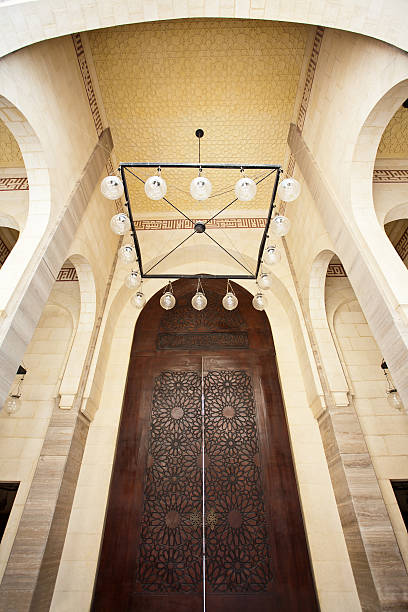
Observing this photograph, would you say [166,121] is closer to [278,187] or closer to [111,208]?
[111,208]

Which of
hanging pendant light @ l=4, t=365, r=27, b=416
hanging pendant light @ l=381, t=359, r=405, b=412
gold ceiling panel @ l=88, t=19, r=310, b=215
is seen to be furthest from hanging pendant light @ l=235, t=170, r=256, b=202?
hanging pendant light @ l=4, t=365, r=27, b=416

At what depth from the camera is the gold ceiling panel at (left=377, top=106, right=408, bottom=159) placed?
3148 millimetres

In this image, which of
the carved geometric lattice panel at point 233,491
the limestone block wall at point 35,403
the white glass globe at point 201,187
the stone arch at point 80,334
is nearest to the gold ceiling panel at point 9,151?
the stone arch at point 80,334

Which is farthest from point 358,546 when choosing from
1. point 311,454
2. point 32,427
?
point 32,427

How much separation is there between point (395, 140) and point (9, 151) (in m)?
3.72

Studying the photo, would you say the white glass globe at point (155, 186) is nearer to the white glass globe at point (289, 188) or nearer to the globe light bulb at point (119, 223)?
the globe light bulb at point (119, 223)

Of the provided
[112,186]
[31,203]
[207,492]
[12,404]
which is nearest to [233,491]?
[207,492]

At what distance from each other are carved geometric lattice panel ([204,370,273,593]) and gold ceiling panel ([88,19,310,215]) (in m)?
2.60

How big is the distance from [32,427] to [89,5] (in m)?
3.22

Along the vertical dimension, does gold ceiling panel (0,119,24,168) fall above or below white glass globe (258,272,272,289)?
above

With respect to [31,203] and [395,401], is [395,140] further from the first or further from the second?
[31,203]

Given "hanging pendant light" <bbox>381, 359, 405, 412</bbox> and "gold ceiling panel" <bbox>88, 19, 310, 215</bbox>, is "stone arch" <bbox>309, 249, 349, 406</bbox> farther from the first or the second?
"gold ceiling panel" <bbox>88, 19, 310, 215</bbox>

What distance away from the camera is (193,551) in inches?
108

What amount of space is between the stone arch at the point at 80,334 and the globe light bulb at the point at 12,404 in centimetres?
48
